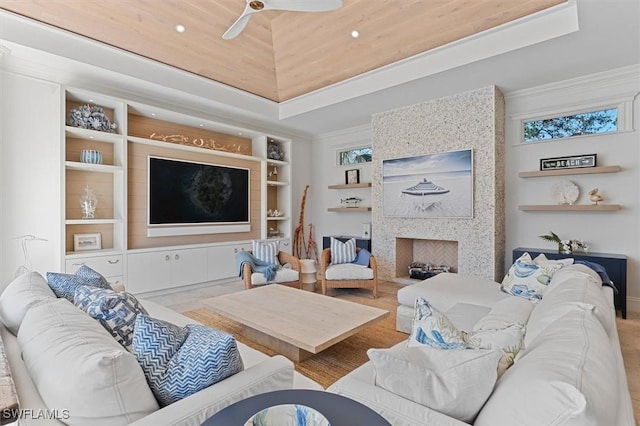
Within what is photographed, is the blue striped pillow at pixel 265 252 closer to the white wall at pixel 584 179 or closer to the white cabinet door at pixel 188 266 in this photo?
the white cabinet door at pixel 188 266

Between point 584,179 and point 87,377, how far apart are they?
5081mm

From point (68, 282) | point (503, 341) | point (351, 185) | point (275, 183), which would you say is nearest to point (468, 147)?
Result: point (351, 185)

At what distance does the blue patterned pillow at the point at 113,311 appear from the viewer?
137 cm

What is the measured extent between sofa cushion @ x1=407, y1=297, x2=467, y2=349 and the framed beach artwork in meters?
3.50

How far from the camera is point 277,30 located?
13.7 ft

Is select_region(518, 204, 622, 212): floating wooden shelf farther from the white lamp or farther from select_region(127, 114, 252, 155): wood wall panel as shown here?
select_region(127, 114, 252, 155): wood wall panel

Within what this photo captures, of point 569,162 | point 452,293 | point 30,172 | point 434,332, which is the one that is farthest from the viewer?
point 569,162

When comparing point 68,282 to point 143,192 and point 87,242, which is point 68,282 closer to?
point 87,242

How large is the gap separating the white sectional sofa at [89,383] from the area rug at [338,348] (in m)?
1.12

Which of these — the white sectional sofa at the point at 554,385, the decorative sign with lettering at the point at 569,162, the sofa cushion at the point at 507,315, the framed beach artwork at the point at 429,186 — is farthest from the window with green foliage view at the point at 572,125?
the white sectional sofa at the point at 554,385

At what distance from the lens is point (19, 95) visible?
341 cm

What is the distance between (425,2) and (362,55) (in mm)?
987

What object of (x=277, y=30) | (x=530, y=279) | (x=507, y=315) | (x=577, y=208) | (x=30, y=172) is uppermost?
(x=277, y=30)

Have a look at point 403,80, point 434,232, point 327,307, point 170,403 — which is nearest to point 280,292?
point 327,307
